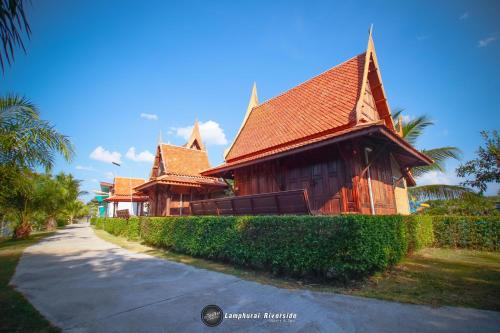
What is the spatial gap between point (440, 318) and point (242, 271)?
4108 mm

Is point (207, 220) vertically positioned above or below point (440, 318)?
above

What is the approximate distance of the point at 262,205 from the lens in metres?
7.53

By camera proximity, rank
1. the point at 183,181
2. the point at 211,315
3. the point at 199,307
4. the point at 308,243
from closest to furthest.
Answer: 1. the point at 211,315
2. the point at 199,307
3. the point at 308,243
4. the point at 183,181

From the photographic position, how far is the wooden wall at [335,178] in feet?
25.8

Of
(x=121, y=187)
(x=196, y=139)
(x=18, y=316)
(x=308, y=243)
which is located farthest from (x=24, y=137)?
(x=121, y=187)

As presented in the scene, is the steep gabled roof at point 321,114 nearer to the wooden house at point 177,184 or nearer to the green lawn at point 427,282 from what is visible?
the green lawn at point 427,282

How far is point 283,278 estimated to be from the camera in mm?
5535

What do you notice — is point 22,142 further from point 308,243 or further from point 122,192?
point 122,192

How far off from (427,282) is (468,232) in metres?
6.85

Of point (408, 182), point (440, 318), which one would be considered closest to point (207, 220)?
point (440, 318)

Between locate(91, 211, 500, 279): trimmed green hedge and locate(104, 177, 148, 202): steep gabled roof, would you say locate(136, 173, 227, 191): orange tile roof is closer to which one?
locate(91, 211, 500, 279): trimmed green hedge

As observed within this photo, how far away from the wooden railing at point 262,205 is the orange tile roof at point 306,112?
12.0 ft

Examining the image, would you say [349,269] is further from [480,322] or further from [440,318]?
[480,322]

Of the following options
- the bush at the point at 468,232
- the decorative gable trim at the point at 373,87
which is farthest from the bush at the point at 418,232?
the decorative gable trim at the point at 373,87
